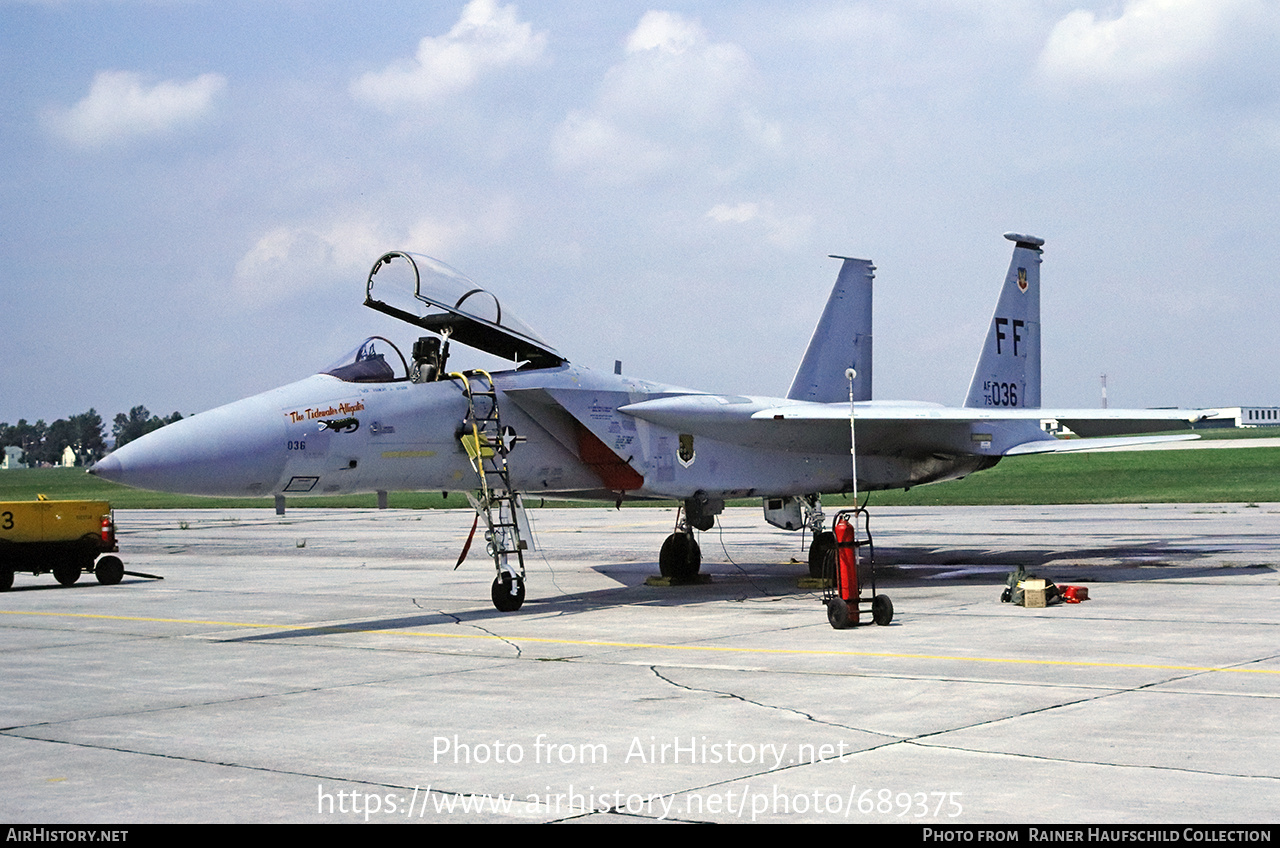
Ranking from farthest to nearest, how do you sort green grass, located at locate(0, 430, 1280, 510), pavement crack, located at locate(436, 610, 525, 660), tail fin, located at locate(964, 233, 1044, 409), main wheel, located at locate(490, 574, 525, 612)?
1. green grass, located at locate(0, 430, 1280, 510)
2. tail fin, located at locate(964, 233, 1044, 409)
3. main wheel, located at locate(490, 574, 525, 612)
4. pavement crack, located at locate(436, 610, 525, 660)

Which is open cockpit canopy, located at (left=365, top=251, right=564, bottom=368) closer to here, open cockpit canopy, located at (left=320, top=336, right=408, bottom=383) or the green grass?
open cockpit canopy, located at (left=320, top=336, right=408, bottom=383)

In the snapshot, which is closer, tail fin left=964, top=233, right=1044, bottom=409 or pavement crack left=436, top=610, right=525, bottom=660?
pavement crack left=436, top=610, right=525, bottom=660

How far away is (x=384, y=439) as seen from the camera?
12.5 metres

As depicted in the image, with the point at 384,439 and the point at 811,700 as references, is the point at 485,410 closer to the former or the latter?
the point at 384,439

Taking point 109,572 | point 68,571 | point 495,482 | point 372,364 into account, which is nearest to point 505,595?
point 495,482

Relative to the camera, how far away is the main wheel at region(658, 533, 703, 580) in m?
Result: 16.8

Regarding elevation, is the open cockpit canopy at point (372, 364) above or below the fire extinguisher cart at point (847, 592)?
above

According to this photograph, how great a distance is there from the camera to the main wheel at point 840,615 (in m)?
11.0

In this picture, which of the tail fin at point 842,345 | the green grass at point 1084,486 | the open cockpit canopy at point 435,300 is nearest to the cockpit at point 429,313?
the open cockpit canopy at point 435,300

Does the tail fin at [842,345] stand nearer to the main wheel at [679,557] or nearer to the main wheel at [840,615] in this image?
the main wheel at [679,557]

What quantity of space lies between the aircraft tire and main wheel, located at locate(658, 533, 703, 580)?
570 centimetres

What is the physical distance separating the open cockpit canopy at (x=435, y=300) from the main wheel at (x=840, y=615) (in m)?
5.01

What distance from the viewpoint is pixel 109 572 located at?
18859 millimetres

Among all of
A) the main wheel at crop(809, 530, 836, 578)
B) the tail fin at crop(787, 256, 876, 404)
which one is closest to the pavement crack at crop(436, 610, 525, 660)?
the main wheel at crop(809, 530, 836, 578)
